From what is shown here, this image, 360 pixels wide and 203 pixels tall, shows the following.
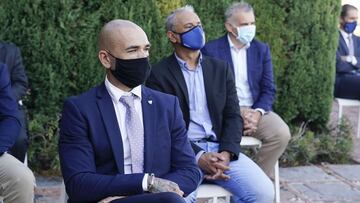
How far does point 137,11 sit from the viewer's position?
612 cm

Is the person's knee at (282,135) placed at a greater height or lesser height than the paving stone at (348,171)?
greater

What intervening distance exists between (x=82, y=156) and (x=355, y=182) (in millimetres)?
3637

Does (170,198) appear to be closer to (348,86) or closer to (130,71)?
(130,71)

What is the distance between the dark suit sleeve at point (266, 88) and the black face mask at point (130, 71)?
2310 millimetres

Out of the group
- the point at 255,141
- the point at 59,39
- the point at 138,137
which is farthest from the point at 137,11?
the point at 138,137

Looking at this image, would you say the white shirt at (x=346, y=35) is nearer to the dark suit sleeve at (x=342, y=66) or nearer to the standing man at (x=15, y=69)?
the dark suit sleeve at (x=342, y=66)

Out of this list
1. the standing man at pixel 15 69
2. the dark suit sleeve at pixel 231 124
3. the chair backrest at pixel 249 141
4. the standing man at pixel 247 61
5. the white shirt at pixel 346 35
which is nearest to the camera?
the dark suit sleeve at pixel 231 124

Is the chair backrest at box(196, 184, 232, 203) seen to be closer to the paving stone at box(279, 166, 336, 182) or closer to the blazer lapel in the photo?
the blazer lapel

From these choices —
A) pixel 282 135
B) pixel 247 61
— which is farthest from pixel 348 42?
pixel 282 135

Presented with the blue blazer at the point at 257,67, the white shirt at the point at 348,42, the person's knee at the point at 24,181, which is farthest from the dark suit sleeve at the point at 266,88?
the white shirt at the point at 348,42

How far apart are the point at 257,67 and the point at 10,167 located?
8.07ft

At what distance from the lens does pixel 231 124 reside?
471cm

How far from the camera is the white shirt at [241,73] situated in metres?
5.74

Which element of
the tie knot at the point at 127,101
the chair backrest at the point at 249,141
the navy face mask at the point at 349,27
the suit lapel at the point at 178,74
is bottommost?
the chair backrest at the point at 249,141
